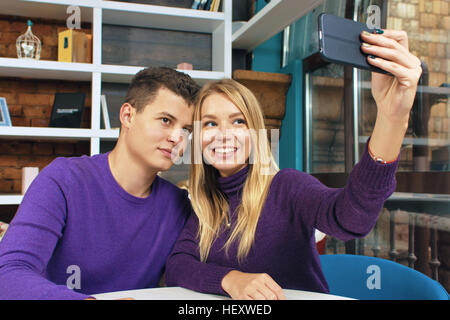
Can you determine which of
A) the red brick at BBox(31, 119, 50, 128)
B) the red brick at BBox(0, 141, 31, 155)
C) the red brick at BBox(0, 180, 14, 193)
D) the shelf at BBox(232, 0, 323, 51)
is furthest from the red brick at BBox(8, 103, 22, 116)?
the shelf at BBox(232, 0, 323, 51)

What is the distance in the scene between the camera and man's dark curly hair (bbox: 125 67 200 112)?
132cm

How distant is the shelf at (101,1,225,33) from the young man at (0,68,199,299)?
1.69m

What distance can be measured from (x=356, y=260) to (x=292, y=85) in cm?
208

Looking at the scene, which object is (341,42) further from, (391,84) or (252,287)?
(252,287)

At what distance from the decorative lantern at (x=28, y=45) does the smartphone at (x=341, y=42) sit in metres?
2.63

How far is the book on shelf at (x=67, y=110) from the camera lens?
2805mm

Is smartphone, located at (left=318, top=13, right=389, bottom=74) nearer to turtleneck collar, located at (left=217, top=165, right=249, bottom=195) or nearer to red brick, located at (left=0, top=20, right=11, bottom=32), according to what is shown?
turtleneck collar, located at (left=217, top=165, right=249, bottom=195)

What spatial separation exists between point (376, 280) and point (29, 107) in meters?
2.80

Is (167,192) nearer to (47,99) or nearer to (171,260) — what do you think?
(171,260)

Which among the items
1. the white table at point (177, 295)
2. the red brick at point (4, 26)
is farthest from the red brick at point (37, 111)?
the white table at point (177, 295)

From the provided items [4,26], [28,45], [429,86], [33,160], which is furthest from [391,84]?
[4,26]

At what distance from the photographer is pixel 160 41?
3199mm

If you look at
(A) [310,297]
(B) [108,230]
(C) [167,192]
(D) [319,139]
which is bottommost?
(A) [310,297]
